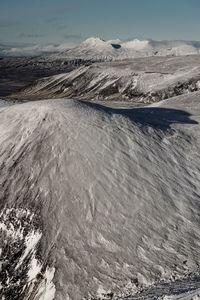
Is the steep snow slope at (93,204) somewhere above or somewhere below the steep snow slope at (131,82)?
below

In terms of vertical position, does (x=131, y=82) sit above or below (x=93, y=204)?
above

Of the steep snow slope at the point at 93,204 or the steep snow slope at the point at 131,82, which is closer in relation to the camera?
the steep snow slope at the point at 93,204

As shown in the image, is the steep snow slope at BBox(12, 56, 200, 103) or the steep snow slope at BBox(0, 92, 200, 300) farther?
the steep snow slope at BBox(12, 56, 200, 103)

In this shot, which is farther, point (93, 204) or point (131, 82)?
point (131, 82)

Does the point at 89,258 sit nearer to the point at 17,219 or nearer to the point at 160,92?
the point at 17,219

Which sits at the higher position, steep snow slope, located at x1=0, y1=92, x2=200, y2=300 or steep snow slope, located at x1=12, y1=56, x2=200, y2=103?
steep snow slope, located at x1=12, y1=56, x2=200, y2=103
